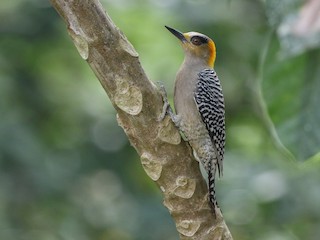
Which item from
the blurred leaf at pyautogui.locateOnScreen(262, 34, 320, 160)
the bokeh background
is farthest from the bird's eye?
the blurred leaf at pyautogui.locateOnScreen(262, 34, 320, 160)

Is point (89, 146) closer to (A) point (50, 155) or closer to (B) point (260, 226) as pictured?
(A) point (50, 155)

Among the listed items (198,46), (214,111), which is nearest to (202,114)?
(214,111)

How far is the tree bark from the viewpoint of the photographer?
2.85 meters

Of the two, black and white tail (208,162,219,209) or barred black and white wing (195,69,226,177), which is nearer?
black and white tail (208,162,219,209)

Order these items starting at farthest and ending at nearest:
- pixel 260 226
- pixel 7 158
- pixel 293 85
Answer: pixel 7 158, pixel 260 226, pixel 293 85

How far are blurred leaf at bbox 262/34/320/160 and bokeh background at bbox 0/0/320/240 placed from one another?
1656 millimetres

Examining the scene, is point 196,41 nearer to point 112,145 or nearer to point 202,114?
point 202,114

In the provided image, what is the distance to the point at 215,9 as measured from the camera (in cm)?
627

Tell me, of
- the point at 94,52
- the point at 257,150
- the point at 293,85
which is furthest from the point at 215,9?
the point at 94,52

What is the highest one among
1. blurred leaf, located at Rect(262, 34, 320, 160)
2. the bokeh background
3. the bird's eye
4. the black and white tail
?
blurred leaf, located at Rect(262, 34, 320, 160)

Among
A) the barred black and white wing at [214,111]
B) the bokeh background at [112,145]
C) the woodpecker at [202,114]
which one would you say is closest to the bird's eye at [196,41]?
the woodpecker at [202,114]

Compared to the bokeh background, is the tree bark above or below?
above

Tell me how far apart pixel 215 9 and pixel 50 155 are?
65.7 inches

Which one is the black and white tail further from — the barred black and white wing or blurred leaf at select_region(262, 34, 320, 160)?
blurred leaf at select_region(262, 34, 320, 160)
